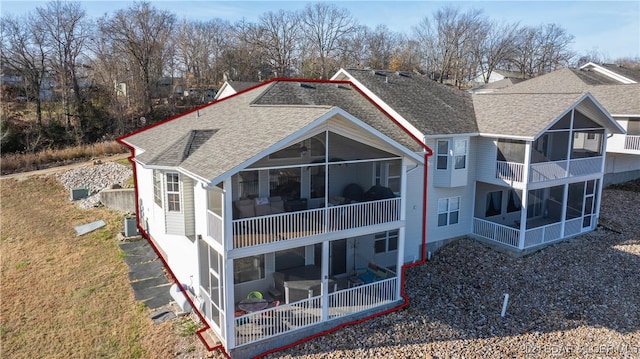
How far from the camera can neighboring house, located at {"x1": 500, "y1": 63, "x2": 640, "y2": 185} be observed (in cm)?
2472

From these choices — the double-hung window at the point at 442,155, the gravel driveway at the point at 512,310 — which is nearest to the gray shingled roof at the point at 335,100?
the double-hung window at the point at 442,155

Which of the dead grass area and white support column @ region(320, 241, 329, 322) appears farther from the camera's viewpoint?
white support column @ region(320, 241, 329, 322)

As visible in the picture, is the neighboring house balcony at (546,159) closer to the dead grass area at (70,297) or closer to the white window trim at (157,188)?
the white window trim at (157,188)

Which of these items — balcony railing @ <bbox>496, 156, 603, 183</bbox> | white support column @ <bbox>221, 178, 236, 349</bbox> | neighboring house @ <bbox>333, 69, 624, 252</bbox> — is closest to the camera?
white support column @ <bbox>221, 178, 236, 349</bbox>

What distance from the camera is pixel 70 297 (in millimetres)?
14219

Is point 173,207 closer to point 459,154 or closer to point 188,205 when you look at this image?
point 188,205

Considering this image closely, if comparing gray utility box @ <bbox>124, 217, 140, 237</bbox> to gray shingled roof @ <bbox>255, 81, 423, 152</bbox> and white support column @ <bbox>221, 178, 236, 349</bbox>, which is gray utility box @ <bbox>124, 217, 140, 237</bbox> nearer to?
gray shingled roof @ <bbox>255, 81, 423, 152</bbox>

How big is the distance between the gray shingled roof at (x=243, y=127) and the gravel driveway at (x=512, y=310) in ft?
17.4

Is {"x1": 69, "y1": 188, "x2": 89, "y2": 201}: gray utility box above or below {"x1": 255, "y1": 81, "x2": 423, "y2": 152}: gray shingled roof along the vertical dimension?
below

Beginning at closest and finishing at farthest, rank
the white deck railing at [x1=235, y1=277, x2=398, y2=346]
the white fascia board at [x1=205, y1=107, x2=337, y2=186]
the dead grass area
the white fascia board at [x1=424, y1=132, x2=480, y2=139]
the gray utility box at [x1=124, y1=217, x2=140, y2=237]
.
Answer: the white fascia board at [x1=205, y1=107, x2=337, y2=186] → the white deck railing at [x1=235, y1=277, x2=398, y2=346] → the dead grass area → the white fascia board at [x1=424, y1=132, x2=480, y2=139] → the gray utility box at [x1=124, y1=217, x2=140, y2=237]

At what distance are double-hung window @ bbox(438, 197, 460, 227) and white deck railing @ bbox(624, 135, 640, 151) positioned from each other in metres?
13.7

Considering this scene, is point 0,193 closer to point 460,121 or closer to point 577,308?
A: point 460,121

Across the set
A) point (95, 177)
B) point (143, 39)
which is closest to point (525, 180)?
A: point (95, 177)

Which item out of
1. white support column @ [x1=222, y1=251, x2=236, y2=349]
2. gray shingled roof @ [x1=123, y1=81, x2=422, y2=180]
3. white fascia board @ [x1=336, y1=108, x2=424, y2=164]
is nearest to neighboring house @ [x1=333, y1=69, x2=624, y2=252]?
gray shingled roof @ [x1=123, y1=81, x2=422, y2=180]
